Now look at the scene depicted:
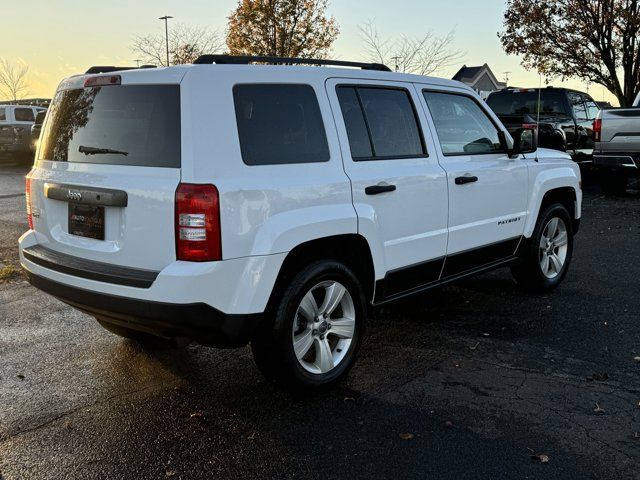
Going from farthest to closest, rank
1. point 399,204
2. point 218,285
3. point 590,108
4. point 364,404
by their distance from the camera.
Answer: point 590,108
point 399,204
point 364,404
point 218,285

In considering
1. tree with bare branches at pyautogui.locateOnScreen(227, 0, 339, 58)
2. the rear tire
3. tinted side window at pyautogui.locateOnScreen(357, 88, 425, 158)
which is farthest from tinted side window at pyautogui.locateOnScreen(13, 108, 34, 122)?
tinted side window at pyautogui.locateOnScreen(357, 88, 425, 158)

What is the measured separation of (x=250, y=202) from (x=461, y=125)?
2.25 metres

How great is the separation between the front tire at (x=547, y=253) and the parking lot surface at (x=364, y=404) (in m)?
0.42

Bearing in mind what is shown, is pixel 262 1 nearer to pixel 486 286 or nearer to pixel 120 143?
pixel 486 286

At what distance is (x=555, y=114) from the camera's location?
13664 mm

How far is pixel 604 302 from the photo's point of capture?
5.71m

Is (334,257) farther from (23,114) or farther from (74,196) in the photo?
(23,114)

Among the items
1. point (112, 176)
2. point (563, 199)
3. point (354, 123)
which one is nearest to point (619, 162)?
point (563, 199)

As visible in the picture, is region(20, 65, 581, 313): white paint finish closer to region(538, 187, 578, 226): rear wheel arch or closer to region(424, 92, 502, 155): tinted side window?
region(424, 92, 502, 155): tinted side window

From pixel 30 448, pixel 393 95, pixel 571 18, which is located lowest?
pixel 30 448

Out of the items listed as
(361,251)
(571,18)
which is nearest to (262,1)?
(571,18)

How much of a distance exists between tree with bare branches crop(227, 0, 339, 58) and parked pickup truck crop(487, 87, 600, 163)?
1622cm

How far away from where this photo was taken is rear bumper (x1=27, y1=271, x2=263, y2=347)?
328cm

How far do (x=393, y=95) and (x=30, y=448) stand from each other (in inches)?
119
